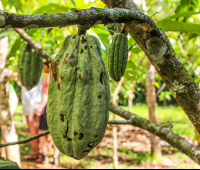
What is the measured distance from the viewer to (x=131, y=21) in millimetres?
693

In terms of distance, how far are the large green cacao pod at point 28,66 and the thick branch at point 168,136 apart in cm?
60

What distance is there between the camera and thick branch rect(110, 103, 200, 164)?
1111 millimetres

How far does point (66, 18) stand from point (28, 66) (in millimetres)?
982

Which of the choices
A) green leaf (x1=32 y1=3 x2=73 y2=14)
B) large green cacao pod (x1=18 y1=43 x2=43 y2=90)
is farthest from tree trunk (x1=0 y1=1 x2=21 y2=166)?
large green cacao pod (x1=18 y1=43 x2=43 y2=90)

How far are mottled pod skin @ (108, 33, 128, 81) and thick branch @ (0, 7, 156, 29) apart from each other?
0.90 feet

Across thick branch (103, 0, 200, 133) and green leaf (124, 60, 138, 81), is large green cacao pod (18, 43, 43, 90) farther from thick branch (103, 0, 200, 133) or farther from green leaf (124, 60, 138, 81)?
thick branch (103, 0, 200, 133)

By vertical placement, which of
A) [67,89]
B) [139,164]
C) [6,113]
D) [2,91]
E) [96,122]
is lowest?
[139,164]

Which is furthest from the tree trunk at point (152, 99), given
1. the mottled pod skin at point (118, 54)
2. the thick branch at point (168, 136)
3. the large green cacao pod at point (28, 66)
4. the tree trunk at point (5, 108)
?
the mottled pod skin at point (118, 54)

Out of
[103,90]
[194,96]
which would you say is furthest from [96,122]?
[194,96]

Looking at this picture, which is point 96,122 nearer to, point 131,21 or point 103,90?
point 103,90


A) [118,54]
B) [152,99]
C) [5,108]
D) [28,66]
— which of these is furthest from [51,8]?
[152,99]

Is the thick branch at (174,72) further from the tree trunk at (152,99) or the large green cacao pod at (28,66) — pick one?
the tree trunk at (152,99)

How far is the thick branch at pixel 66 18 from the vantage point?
485mm

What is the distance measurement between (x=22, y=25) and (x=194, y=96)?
73 cm
